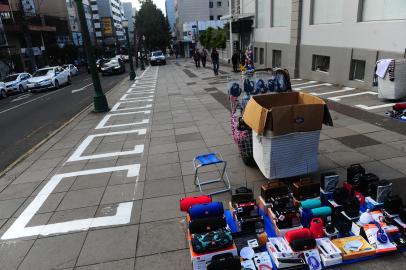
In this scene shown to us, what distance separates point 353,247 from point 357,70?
421 inches

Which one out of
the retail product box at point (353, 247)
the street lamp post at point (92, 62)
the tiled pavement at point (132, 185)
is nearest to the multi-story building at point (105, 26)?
the street lamp post at point (92, 62)

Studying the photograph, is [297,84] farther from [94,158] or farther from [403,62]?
[94,158]

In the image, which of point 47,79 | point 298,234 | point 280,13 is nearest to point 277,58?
point 280,13

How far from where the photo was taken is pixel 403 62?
9.08 meters

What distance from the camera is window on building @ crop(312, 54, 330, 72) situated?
1481 centimetres

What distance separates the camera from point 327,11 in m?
14.2

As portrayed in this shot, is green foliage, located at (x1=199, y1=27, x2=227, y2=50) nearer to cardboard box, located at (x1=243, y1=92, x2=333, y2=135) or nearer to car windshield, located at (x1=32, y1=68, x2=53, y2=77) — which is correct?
car windshield, located at (x1=32, y1=68, x2=53, y2=77)

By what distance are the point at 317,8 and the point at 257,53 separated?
979cm

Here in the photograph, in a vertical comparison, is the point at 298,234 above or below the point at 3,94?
above

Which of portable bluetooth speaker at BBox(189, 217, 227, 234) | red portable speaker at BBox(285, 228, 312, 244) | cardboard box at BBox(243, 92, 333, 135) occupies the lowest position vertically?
red portable speaker at BBox(285, 228, 312, 244)

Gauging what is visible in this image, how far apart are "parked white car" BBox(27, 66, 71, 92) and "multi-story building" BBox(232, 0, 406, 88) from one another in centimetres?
1660

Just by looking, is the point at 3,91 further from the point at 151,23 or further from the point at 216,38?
the point at 151,23

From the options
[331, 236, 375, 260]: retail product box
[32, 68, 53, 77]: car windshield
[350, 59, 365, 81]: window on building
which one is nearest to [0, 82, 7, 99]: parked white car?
[32, 68, 53, 77]: car windshield

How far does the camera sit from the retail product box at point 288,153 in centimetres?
465
